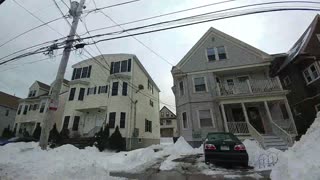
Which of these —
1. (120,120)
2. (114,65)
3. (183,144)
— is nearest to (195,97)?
(183,144)

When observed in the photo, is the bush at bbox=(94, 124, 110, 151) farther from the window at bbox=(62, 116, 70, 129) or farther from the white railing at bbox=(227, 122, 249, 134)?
the white railing at bbox=(227, 122, 249, 134)

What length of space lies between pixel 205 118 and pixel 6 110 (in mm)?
40299

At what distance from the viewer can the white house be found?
20.4m

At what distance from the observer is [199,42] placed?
19.5 metres

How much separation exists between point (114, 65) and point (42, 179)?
→ 791 inches

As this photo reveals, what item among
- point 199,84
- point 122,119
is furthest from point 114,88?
point 199,84

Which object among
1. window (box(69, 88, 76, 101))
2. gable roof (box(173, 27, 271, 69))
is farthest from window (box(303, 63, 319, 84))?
window (box(69, 88, 76, 101))

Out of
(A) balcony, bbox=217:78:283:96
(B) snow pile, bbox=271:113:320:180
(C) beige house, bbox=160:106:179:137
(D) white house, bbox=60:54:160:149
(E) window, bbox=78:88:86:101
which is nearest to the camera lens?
(B) snow pile, bbox=271:113:320:180

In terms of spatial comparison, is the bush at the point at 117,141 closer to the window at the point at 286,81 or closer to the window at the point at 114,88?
the window at the point at 114,88

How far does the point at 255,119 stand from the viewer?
16203 millimetres

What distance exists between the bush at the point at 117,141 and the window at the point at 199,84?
30.6 feet

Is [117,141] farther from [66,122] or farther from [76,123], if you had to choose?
[66,122]

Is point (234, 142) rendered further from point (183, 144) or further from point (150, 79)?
point (150, 79)

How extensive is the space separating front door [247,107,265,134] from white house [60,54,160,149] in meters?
12.6
